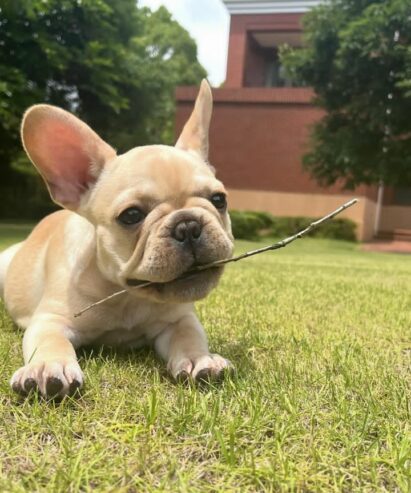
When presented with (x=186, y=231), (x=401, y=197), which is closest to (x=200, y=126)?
(x=186, y=231)

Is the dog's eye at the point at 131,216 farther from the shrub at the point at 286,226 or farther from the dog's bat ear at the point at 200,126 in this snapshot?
the shrub at the point at 286,226

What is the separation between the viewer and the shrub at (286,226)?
2230 centimetres

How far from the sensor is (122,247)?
96.6 inches

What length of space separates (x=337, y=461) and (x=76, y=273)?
5.19ft

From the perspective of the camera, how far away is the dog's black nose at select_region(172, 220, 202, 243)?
227 centimetres

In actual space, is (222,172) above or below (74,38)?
below

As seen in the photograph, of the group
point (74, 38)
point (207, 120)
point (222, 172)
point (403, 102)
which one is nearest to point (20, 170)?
point (74, 38)

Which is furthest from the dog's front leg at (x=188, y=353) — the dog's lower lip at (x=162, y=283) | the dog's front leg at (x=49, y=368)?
the dog's front leg at (x=49, y=368)

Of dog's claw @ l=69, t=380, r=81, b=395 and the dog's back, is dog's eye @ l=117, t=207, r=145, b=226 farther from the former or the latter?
the dog's back

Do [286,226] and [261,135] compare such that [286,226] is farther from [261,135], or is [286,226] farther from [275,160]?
[261,135]

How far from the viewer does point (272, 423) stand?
1.81 meters

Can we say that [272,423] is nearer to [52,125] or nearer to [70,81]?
[52,125]

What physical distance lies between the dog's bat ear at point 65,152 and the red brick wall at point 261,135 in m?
24.3

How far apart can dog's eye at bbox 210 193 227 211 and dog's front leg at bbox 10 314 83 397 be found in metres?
0.88
